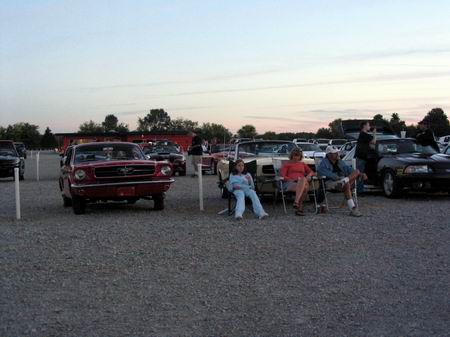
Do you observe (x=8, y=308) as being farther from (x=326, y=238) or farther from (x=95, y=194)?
(x=95, y=194)

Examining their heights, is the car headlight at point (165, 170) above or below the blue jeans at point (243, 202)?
above

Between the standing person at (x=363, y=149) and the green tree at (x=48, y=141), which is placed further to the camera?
the green tree at (x=48, y=141)

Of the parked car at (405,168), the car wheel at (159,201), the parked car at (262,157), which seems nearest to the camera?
the car wheel at (159,201)

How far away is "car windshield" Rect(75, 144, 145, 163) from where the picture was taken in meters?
13.0

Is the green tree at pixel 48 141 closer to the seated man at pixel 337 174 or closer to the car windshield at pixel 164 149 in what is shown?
the car windshield at pixel 164 149

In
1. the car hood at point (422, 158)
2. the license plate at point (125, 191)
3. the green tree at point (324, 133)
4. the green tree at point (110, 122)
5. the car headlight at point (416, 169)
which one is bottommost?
the license plate at point (125, 191)

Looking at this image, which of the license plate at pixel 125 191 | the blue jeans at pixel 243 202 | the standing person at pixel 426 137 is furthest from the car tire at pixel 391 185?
the license plate at pixel 125 191

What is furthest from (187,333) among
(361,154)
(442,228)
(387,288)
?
(361,154)

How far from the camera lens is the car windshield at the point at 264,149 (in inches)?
559

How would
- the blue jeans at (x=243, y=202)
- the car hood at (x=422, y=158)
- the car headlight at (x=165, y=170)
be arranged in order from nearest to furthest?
the blue jeans at (x=243, y=202) < the car headlight at (x=165, y=170) < the car hood at (x=422, y=158)

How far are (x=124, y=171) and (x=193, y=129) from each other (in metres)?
100

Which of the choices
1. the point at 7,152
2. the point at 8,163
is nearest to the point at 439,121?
the point at 7,152

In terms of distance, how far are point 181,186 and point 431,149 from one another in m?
7.81

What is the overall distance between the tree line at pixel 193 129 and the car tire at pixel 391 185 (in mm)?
11169
